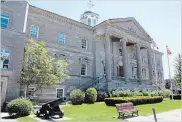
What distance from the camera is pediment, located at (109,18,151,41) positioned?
1298 inches

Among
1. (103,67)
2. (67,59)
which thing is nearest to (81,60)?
(67,59)

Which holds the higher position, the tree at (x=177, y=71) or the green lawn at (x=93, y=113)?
the tree at (x=177, y=71)

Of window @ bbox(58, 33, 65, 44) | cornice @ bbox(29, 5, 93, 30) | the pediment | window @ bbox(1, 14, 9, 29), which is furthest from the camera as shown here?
the pediment

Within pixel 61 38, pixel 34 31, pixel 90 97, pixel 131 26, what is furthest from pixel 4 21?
pixel 131 26

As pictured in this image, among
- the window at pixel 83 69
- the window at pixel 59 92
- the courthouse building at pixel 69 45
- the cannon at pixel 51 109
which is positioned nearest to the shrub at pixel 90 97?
the courthouse building at pixel 69 45

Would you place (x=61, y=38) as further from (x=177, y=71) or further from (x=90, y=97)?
(x=177, y=71)

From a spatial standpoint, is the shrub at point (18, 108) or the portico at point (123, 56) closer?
the shrub at point (18, 108)

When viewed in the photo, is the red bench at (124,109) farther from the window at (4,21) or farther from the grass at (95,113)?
the window at (4,21)

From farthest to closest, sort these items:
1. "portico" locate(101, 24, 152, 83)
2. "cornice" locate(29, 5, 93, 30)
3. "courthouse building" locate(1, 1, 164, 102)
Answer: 1. "portico" locate(101, 24, 152, 83)
2. "cornice" locate(29, 5, 93, 30)
3. "courthouse building" locate(1, 1, 164, 102)

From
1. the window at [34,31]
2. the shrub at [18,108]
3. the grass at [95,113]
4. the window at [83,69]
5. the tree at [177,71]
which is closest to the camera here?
the grass at [95,113]

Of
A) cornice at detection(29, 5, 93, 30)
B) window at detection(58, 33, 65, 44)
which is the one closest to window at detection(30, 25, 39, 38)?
cornice at detection(29, 5, 93, 30)

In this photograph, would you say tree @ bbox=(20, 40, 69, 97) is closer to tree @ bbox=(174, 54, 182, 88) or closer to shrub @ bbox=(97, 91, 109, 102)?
shrub @ bbox=(97, 91, 109, 102)

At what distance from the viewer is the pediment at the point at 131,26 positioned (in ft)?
108

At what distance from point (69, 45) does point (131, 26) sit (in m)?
16.0
